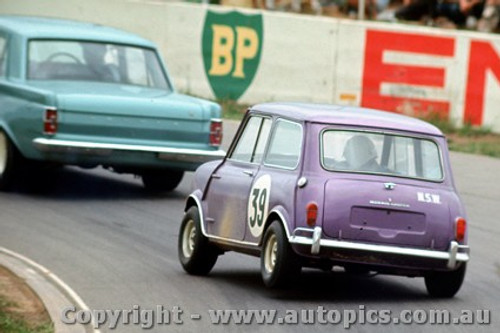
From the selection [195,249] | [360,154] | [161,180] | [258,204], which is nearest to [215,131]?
[161,180]

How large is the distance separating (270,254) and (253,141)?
116 cm

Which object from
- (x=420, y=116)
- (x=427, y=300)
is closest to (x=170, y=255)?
(x=427, y=300)

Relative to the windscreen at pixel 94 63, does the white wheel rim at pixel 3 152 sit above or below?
below

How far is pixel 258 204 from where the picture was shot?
10742 millimetres

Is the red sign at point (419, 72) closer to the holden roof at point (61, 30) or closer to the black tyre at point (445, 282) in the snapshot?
the holden roof at point (61, 30)

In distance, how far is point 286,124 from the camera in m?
11.0

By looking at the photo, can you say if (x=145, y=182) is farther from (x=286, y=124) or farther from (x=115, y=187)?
(x=286, y=124)

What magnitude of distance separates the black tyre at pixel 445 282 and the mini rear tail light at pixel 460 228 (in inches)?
7.6

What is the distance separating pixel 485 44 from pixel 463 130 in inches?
50.4

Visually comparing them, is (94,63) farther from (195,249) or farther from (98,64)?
(195,249)

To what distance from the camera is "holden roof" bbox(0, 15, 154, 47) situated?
1673 cm

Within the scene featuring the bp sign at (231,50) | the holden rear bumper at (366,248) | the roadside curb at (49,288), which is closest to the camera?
the roadside curb at (49,288)

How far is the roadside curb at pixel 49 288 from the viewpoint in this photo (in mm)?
9234

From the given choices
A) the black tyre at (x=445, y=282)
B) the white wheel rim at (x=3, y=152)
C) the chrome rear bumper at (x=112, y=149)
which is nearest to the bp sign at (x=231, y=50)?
the chrome rear bumper at (x=112, y=149)
